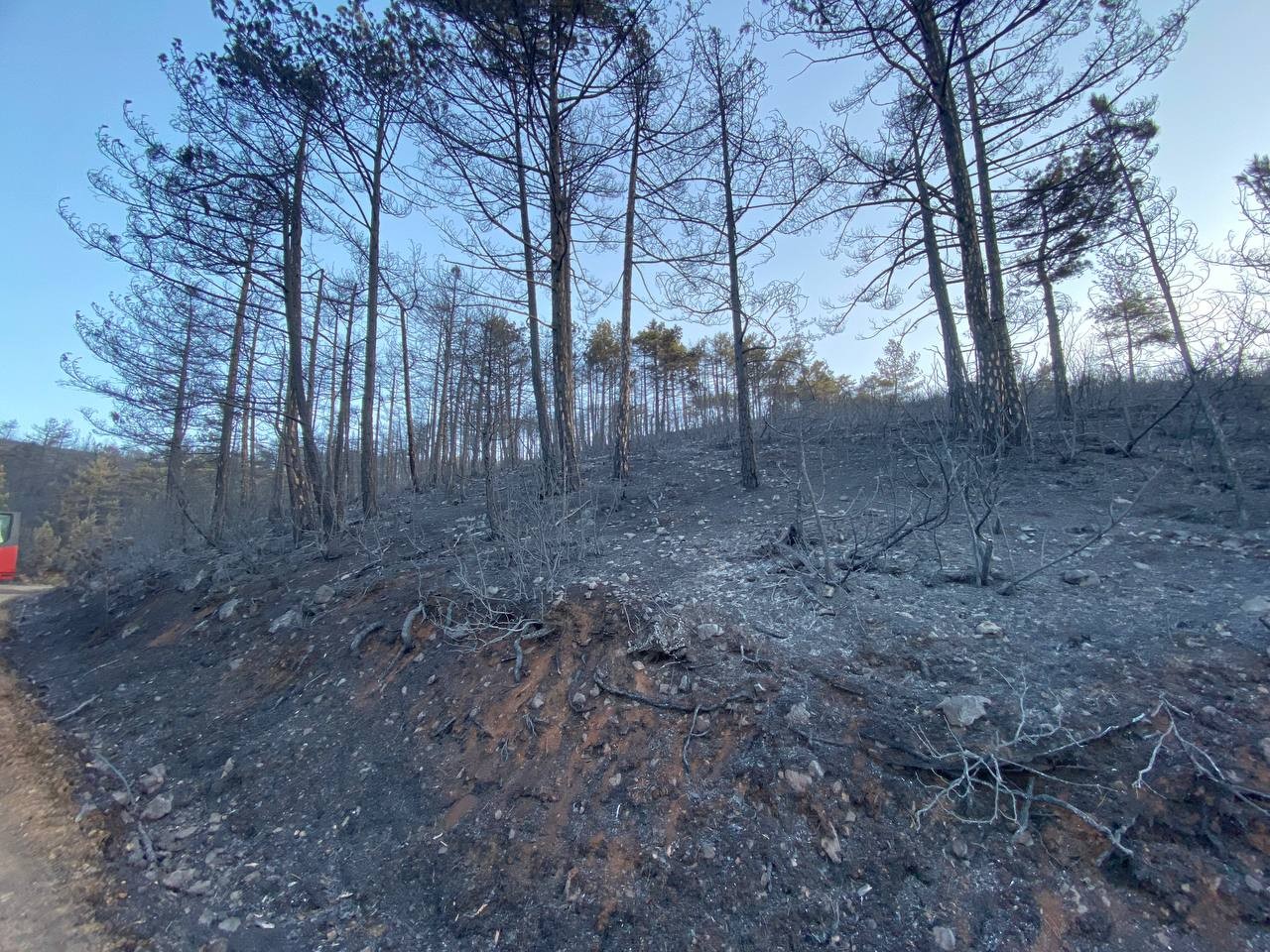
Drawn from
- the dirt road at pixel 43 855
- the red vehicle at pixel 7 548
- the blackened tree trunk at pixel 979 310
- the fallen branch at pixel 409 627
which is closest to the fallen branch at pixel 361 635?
the fallen branch at pixel 409 627

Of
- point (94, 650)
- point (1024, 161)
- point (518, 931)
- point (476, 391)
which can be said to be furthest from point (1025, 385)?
point (94, 650)

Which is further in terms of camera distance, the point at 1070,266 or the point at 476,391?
the point at 476,391

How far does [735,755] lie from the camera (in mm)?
2914

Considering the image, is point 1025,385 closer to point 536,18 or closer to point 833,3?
point 833,3

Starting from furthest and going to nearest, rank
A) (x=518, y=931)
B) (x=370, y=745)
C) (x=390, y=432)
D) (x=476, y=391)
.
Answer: (x=390, y=432) → (x=476, y=391) → (x=370, y=745) → (x=518, y=931)

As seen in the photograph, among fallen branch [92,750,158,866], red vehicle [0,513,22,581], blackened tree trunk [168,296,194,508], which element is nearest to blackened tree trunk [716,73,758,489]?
fallen branch [92,750,158,866]

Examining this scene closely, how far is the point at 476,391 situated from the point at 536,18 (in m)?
10.8

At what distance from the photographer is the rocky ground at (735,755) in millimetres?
2209

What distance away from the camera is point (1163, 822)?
2.17 metres

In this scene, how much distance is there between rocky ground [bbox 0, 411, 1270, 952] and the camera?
2.21 meters

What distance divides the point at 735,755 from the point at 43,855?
4.24 metres

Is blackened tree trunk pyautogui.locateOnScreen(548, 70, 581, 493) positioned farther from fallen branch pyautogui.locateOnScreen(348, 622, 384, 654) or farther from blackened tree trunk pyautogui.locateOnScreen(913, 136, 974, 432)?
blackened tree trunk pyautogui.locateOnScreen(913, 136, 974, 432)

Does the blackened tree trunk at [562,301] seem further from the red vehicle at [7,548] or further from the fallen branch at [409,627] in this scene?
the red vehicle at [7,548]

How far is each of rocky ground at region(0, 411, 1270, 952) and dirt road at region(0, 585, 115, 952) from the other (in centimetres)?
16
